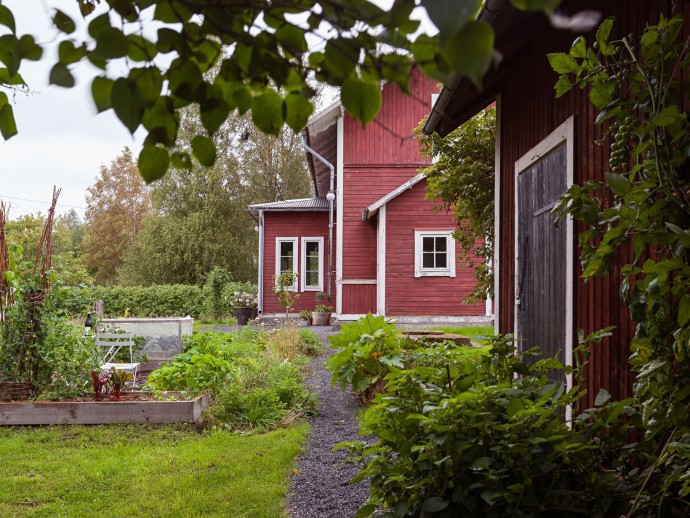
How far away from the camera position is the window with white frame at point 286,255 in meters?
19.1

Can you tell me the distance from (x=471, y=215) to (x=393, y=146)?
8.73 m

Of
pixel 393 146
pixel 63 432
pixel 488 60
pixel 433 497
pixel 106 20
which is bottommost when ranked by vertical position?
pixel 63 432

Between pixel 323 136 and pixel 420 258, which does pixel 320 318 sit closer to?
pixel 420 258

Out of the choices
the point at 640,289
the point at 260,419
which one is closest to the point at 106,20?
the point at 640,289

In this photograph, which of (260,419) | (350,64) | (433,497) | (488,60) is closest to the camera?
(488,60)

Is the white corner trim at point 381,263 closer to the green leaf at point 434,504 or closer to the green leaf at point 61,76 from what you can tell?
the green leaf at point 434,504

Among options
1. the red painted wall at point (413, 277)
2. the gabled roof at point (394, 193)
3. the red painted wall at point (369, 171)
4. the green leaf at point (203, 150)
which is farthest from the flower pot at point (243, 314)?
the green leaf at point (203, 150)

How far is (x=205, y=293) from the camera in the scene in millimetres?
21359

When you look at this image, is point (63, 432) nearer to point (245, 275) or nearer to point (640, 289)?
point (640, 289)

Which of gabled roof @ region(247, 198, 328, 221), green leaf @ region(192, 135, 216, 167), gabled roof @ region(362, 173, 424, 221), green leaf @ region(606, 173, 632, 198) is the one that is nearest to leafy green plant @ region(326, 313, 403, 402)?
green leaf @ region(606, 173, 632, 198)

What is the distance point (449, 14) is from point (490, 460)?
1937 millimetres

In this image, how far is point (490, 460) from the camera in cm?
220

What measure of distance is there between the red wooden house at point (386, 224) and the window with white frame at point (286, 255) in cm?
53

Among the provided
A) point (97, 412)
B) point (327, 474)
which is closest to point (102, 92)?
point (327, 474)
